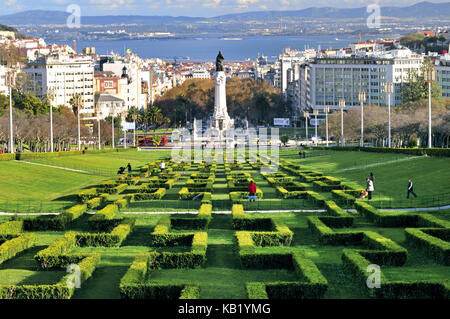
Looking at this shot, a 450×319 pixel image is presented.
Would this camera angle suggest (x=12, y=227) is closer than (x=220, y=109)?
Yes

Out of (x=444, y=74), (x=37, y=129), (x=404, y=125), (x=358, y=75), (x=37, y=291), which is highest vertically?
(x=358, y=75)

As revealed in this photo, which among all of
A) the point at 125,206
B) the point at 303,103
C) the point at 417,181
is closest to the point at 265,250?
the point at 125,206

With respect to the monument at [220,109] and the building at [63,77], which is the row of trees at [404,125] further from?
the building at [63,77]

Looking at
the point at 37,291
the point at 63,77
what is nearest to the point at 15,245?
the point at 37,291

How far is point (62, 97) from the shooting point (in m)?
173

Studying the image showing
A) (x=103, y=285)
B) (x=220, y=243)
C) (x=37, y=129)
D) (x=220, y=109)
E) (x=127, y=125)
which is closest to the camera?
(x=103, y=285)

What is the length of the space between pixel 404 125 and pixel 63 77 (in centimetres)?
10555

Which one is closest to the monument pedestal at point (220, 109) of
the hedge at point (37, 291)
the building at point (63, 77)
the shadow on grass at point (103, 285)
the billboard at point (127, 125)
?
the billboard at point (127, 125)

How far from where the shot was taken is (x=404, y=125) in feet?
289

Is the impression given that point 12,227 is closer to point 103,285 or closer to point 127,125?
point 103,285

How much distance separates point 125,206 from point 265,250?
14917 millimetres

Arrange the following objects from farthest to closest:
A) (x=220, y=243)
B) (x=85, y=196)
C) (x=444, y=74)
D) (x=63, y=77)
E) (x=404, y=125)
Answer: (x=63, y=77) < (x=444, y=74) < (x=404, y=125) < (x=85, y=196) < (x=220, y=243)

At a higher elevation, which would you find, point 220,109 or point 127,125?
point 220,109
